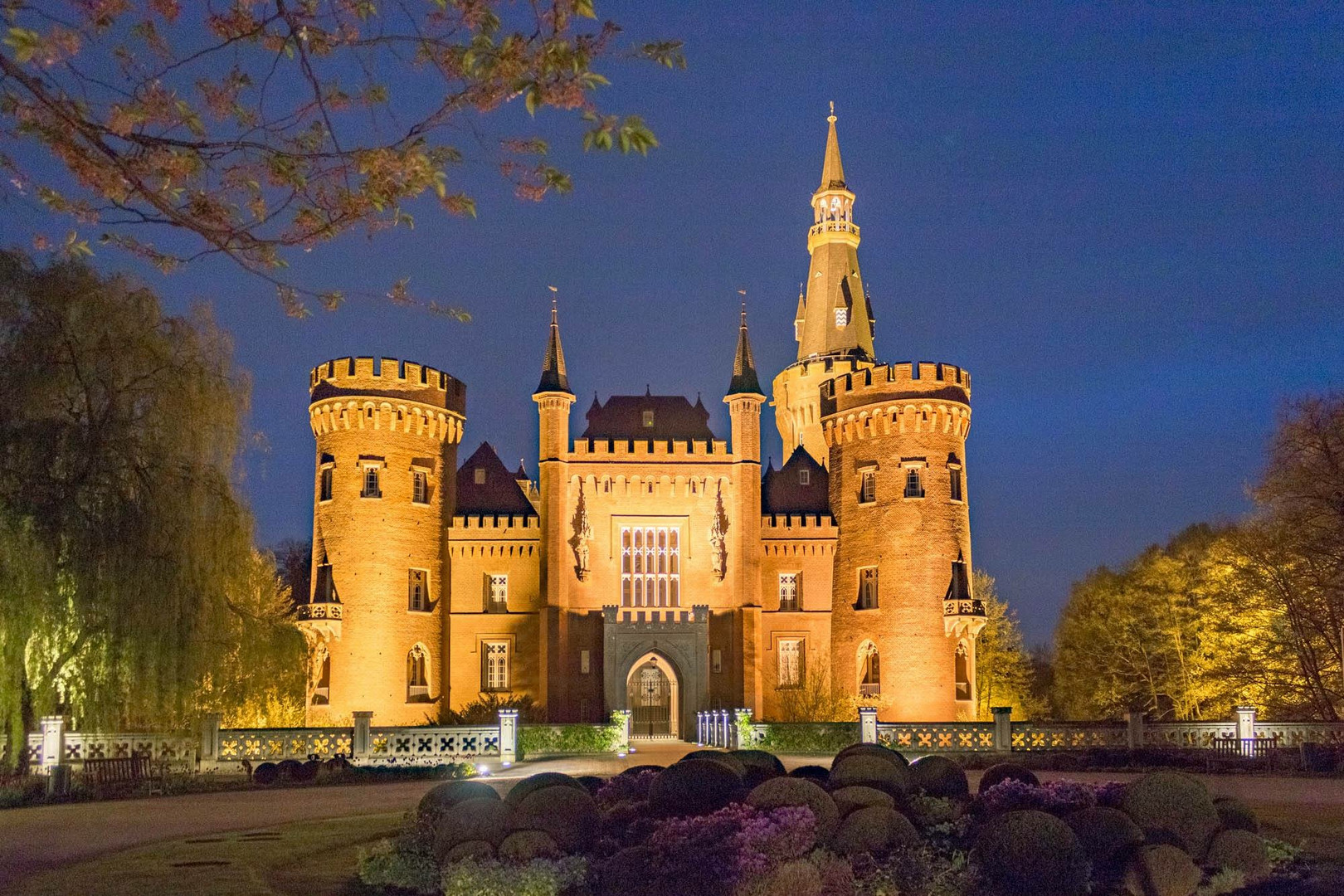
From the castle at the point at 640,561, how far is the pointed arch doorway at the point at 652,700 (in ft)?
0.28

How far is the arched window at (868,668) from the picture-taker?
Answer: 46.0 metres

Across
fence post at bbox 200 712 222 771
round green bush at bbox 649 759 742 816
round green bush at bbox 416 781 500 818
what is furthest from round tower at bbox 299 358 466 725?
round green bush at bbox 649 759 742 816

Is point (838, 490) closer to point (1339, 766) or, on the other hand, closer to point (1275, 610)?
point (1275, 610)

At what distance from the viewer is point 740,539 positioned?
46.8 m

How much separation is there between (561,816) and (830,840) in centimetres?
289

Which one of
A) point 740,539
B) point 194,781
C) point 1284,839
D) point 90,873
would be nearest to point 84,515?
point 194,781

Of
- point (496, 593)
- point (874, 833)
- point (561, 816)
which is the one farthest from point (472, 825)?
point (496, 593)

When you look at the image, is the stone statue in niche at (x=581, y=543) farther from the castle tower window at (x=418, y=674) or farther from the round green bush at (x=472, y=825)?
the round green bush at (x=472, y=825)

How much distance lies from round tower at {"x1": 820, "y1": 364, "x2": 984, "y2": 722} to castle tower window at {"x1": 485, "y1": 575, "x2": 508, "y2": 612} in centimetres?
1165

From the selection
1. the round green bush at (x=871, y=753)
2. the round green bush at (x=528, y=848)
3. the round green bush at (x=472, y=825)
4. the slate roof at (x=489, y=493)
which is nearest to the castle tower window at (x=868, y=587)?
the slate roof at (x=489, y=493)

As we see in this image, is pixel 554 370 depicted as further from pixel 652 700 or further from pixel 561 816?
pixel 561 816

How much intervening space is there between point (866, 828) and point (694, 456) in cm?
3420

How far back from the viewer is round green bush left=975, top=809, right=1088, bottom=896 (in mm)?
13203

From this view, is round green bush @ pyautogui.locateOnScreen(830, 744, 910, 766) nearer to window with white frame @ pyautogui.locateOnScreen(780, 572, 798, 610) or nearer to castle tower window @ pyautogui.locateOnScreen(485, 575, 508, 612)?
window with white frame @ pyautogui.locateOnScreen(780, 572, 798, 610)
